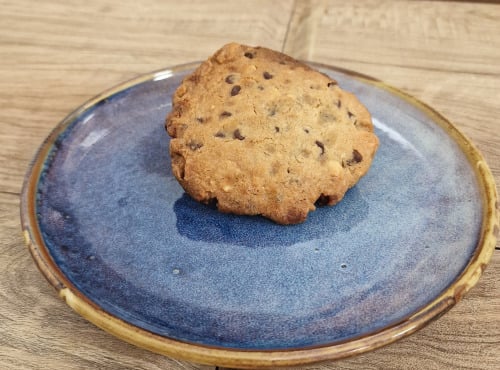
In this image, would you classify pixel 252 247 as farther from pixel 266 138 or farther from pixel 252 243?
pixel 266 138

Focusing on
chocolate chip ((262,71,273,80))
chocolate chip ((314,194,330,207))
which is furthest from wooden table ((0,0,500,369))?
chocolate chip ((262,71,273,80))

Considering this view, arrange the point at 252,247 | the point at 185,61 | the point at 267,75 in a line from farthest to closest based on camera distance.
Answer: the point at 185,61
the point at 267,75
the point at 252,247

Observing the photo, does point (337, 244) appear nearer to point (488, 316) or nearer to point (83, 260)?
point (488, 316)

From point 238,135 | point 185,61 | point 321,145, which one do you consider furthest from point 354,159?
point 185,61

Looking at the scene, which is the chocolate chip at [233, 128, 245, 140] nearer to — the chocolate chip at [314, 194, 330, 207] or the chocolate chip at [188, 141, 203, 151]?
the chocolate chip at [188, 141, 203, 151]

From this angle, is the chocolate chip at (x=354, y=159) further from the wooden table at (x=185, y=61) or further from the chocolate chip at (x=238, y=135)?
the wooden table at (x=185, y=61)

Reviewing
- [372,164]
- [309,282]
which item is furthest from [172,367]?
[372,164]

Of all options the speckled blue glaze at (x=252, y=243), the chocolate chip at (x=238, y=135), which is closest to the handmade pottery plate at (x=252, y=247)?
the speckled blue glaze at (x=252, y=243)
